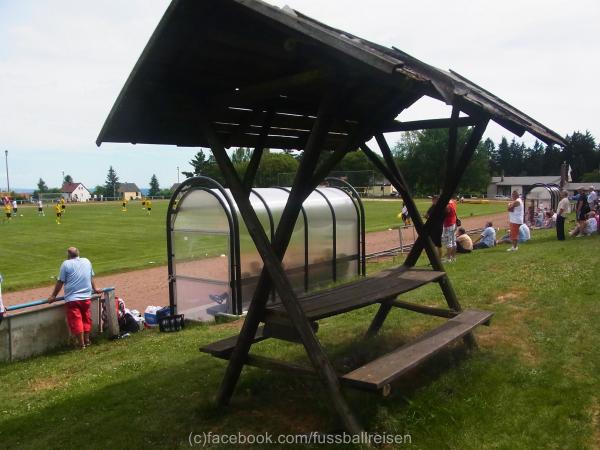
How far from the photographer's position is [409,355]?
4.28 m

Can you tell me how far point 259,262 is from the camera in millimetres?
11086

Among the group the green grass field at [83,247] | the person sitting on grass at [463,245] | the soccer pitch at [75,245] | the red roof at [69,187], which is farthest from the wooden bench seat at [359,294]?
the red roof at [69,187]

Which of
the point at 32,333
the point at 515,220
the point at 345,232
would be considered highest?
the point at 515,220

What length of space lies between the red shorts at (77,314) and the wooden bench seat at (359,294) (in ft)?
17.5

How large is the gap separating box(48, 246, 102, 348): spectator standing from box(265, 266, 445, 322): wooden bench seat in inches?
209

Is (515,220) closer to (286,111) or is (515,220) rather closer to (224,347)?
(286,111)

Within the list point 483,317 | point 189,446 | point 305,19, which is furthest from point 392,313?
point 305,19

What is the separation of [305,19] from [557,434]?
12.1ft

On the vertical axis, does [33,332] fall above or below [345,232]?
below

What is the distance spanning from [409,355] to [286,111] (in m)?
2.78

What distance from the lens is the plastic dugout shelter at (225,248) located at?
10477 millimetres

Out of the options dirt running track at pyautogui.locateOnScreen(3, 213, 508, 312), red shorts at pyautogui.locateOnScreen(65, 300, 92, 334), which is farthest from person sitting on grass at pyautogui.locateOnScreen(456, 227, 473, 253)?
red shorts at pyautogui.locateOnScreen(65, 300, 92, 334)

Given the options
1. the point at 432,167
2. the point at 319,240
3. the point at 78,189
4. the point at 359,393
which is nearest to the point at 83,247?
the point at 319,240

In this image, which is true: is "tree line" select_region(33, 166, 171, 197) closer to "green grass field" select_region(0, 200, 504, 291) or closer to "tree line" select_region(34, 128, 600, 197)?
"tree line" select_region(34, 128, 600, 197)
